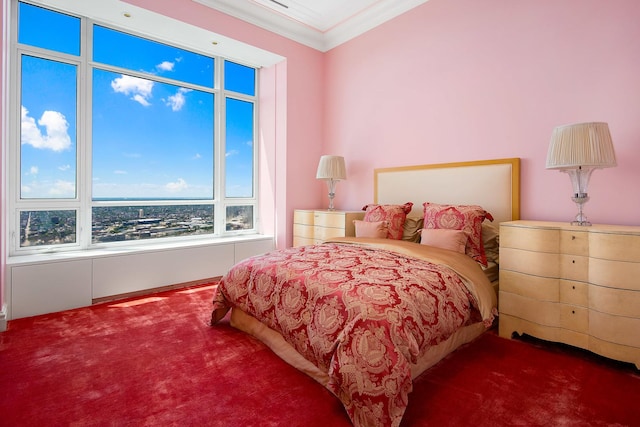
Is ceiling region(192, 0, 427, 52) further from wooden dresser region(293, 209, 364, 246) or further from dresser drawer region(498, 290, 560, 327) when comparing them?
dresser drawer region(498, 290, 560, 327)

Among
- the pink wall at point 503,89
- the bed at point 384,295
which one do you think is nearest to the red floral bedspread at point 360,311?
the bed at point 384,295

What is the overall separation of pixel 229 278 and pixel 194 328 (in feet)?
1.72

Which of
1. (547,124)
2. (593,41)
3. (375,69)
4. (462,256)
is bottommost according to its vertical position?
(462,256)

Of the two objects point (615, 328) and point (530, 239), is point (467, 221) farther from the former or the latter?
point (615, 328)

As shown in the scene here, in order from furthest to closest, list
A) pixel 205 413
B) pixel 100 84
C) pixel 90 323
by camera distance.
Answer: pixel 100 84, pixel 90 323, pixel 205 413

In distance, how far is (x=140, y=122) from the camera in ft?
12.6

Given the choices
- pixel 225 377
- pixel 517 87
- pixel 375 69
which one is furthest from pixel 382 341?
pixel 375 69

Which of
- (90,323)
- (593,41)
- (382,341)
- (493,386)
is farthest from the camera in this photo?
(90,323)

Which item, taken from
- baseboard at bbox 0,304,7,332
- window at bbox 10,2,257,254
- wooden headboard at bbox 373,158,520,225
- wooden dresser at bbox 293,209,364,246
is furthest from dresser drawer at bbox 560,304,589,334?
baseboard at bbox 0,304,7,332

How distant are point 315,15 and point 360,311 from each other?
3.92 meters

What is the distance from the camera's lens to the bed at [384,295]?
1.46 metres

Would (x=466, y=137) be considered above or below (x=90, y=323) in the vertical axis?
above

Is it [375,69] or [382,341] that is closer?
[382,341]

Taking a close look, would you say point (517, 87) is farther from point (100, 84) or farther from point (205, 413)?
point (100, 84)
